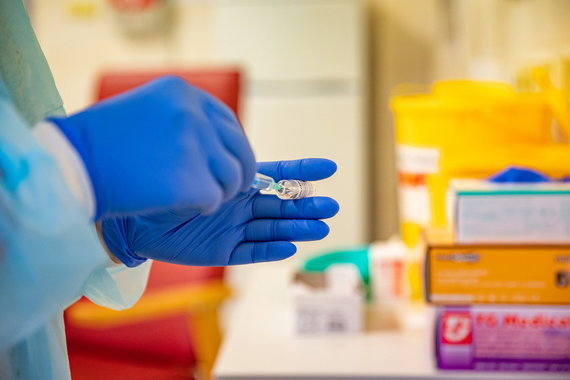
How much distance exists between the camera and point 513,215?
1.04 meters

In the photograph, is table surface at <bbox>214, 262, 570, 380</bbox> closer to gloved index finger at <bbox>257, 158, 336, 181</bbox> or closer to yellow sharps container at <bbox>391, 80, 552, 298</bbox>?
yellow sharps container at <bbox>391, 80, 552, 298</bbox>

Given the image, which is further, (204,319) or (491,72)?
(491,72)

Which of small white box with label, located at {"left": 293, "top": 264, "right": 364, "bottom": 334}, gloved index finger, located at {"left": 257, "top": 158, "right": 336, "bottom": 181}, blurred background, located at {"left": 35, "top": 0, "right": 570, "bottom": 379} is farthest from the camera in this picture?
blurred background, located at {"left": 35, "top": 0, "right": 570, "bottom": 379}

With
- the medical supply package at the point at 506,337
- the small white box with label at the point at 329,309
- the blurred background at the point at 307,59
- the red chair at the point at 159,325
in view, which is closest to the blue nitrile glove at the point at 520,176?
the medical supply package at the point at 506,337

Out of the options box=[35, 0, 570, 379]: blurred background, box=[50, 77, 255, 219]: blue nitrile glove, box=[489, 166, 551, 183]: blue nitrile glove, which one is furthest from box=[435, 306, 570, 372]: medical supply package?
box=[35, 0, 570, 379]: blurred background

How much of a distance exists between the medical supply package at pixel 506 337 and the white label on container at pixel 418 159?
1.35 feet

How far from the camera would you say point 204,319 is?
5.80 ft

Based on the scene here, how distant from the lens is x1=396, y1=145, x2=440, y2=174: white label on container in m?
1.38

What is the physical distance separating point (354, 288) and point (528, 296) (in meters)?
0.35

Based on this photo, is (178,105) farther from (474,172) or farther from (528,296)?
(474,172)

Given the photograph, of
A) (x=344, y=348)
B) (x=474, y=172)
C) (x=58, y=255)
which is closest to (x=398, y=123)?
(x=474, y=172)

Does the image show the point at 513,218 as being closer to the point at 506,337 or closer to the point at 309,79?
the point at 506,337

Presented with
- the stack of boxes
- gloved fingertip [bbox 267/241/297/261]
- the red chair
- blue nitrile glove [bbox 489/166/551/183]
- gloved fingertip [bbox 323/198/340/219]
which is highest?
gloved fingertip [bbox 323/198/340/219]

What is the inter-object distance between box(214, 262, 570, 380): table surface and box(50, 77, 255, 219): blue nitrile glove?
1.91 ft
